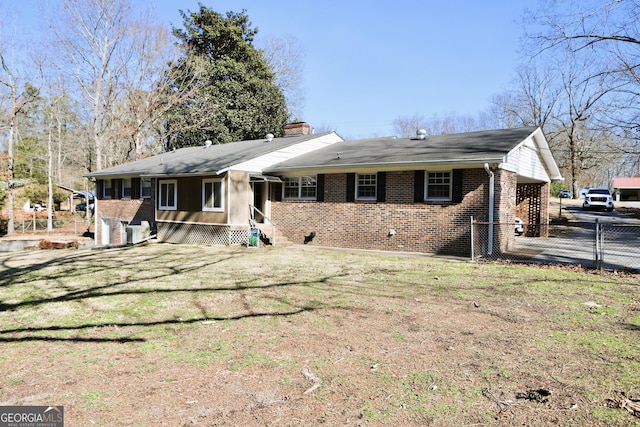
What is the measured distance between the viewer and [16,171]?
110 feet

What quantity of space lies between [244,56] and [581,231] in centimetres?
2706

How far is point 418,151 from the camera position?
1462 cm

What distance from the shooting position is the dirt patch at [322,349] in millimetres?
3549

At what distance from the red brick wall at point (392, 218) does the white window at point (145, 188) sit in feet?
25.1

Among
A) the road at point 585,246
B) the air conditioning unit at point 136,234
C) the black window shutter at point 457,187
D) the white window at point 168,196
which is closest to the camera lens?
the road at point 585,246

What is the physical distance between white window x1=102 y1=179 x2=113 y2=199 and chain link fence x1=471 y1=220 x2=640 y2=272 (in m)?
19.5

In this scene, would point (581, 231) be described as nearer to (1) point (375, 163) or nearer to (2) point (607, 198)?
(1) point (375, 163)

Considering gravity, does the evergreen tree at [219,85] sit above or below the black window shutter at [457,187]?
above

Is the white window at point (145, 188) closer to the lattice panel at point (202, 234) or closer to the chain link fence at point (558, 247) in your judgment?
the lattice panel at point (202, 234)

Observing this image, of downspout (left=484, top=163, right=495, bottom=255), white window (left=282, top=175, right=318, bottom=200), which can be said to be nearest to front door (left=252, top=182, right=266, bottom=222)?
white window (left=282, top=175, right=318, bottom=200)

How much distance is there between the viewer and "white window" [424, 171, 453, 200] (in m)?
13.5

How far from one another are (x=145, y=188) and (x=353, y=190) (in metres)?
11.6

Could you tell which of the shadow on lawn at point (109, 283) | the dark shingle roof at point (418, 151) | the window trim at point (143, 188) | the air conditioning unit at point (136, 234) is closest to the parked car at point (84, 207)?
the window trim at point (143, 188)

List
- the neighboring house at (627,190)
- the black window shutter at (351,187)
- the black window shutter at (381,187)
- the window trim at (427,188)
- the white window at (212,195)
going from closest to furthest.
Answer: the window trim at (427,188)
the black window shutter at (381,187)
the black window shutter at (351,187)
the white window at (212,195)
the neighboring house at (627,190)
